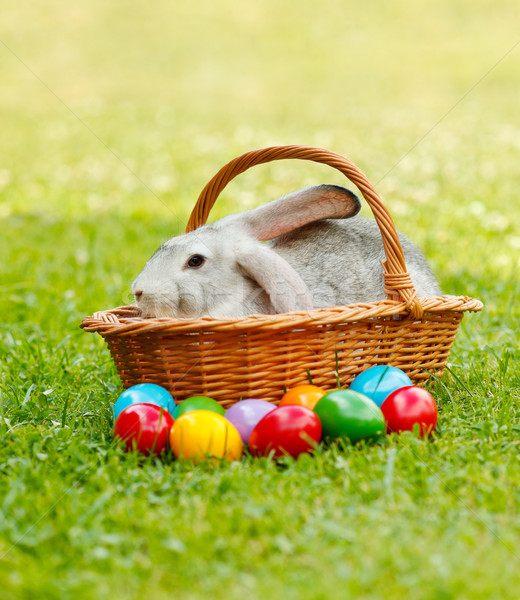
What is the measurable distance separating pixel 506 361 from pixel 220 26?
15.5m

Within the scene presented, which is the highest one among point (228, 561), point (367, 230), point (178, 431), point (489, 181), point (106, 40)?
point (106, 40)

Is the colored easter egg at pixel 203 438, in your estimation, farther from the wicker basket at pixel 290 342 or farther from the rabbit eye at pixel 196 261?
the rabbit eye at pixel 196 261

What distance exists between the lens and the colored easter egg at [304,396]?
2.39 m

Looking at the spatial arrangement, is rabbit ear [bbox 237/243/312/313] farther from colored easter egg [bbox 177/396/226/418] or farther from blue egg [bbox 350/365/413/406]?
colored easter egg [bbox 177/396/226/418]

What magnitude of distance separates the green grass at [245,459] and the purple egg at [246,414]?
0.40ft

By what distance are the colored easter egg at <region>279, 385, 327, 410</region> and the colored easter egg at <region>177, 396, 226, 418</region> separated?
0.23 m

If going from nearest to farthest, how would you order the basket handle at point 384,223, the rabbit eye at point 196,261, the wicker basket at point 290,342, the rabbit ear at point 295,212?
1. the wicker basket at point 290,342
2. the basket handle at point 384,223
3. the rabbit eye at point 196,261
4. the rabbit ear at point 295,212

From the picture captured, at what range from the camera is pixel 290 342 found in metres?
2.52

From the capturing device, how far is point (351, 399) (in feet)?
7.38

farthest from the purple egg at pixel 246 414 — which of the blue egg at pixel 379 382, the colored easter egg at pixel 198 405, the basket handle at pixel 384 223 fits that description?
the basket handle at pixel 384 223

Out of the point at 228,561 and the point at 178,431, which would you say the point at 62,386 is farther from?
the point at 228,561

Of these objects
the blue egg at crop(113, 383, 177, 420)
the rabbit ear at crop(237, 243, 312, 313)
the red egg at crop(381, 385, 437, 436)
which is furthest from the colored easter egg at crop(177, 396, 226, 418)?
the red egg at crop(381, 385, 437, 436)

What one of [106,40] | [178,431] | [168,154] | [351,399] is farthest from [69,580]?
[106,40]

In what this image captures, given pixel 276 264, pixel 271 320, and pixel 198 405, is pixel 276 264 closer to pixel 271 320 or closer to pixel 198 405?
pixel 271 320
